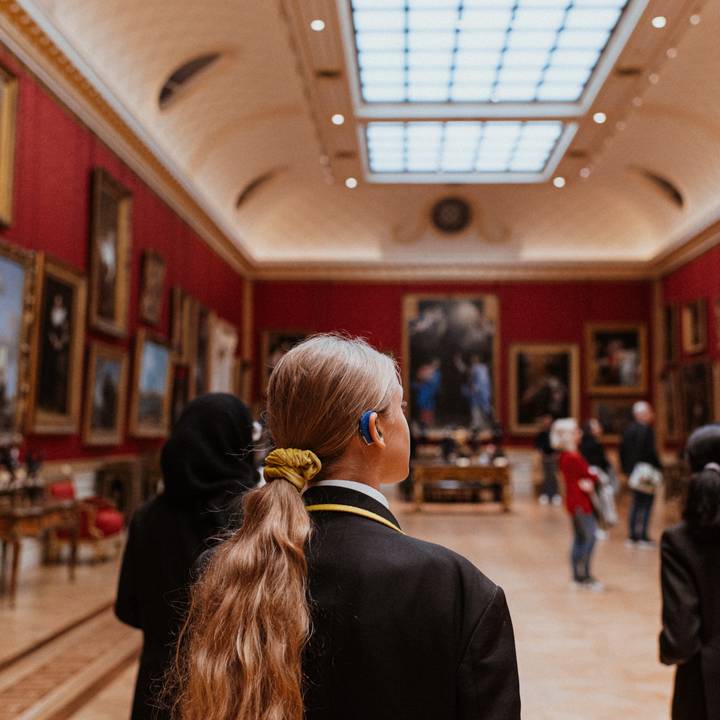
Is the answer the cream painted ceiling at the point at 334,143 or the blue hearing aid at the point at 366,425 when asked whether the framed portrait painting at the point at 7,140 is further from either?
the blue hearing aid at the point at 366,425

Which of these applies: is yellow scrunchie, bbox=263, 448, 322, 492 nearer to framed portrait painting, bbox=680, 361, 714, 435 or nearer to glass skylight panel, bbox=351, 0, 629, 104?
glass skylight panel, bbox=351, 0, 629, 104

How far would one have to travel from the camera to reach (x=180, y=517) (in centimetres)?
337

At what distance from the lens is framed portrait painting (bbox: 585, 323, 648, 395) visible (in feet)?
82.5

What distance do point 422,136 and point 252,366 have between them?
32.5ft

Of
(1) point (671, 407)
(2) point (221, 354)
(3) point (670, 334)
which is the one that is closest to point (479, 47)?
(2) point (221, 354)

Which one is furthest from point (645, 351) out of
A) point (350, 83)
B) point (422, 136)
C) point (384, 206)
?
point (350, 83)

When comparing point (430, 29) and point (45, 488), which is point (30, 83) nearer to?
point (45, 488)

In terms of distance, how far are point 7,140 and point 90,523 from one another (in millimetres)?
5004

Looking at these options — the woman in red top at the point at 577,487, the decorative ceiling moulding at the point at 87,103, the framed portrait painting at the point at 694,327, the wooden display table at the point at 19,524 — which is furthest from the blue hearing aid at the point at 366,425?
the framed portrait painting at the point at 694,327

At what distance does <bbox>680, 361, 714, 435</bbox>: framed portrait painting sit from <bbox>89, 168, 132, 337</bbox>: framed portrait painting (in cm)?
1325

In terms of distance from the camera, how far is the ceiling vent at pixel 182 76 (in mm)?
14868

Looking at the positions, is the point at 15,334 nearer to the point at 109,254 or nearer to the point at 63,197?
the point at 63,197

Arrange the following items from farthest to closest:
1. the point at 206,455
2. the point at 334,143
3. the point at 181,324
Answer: the point at 181,324 < the point at 334,143 < the point at 206,455

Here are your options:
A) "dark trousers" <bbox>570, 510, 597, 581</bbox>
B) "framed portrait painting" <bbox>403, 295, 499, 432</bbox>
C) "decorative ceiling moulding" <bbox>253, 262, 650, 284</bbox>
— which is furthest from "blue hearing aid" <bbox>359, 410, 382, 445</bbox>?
"decorative ceiling moulding" <bbox>253, 262, 650, 284</bbox>
